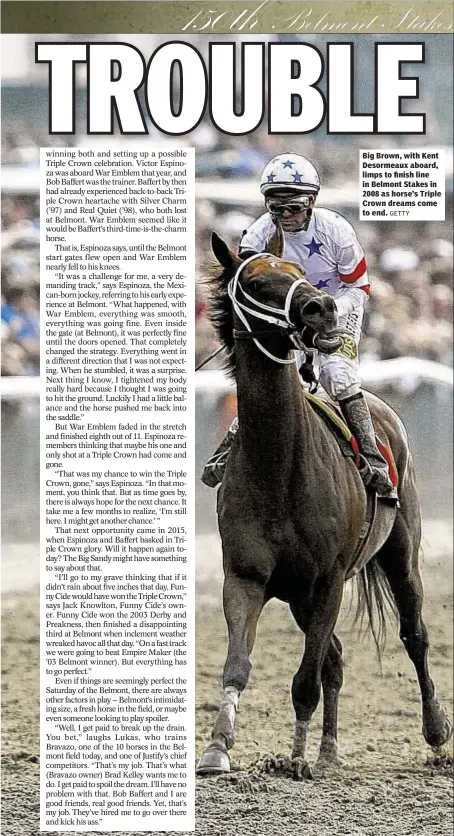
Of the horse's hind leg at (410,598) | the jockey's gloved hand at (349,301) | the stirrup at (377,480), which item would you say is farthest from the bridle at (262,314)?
the horse's hind leg at (410,598)

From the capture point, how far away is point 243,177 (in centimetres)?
364

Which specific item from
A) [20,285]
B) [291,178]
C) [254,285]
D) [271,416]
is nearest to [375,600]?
[271,416]

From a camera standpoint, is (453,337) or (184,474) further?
(453,337)

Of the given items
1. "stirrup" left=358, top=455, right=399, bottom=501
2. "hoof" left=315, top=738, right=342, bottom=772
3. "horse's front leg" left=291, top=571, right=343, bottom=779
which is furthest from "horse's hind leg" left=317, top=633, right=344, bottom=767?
"stirrup" left=358, top=455, right=399, bottom=501

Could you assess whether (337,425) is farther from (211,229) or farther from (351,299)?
(211,229)

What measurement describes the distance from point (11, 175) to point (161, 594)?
1164 mm

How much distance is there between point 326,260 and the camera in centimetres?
356

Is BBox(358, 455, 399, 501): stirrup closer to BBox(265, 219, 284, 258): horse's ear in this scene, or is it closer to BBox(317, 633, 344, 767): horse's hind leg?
BBox(317, 633, 344, 767): horse's hind leg

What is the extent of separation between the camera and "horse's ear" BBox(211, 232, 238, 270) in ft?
11.1

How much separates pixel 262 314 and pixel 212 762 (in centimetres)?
115

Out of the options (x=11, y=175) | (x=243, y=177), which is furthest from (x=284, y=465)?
(x=11, y=175)

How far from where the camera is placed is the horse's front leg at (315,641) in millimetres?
3486

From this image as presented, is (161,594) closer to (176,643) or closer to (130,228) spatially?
(176,643)

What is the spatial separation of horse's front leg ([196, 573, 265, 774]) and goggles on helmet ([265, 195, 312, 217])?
0.94m
